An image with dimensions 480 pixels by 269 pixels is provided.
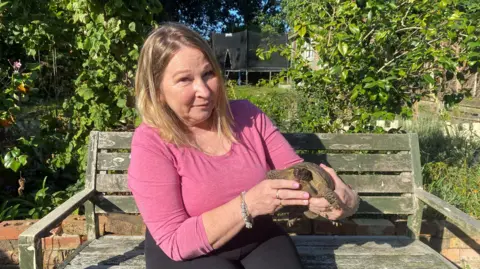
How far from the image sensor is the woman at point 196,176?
1702 mm

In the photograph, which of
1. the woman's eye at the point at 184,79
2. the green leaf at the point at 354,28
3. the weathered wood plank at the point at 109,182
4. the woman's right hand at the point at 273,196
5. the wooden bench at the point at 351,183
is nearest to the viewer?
the woman's right hand at the point at 273,196

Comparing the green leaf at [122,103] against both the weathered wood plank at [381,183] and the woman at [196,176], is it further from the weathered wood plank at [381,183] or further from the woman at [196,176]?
the weathered wood plank at [381,183]

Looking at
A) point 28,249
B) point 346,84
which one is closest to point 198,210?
point 28,249

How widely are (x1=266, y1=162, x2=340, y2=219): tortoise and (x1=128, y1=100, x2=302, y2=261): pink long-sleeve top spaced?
0.76ft

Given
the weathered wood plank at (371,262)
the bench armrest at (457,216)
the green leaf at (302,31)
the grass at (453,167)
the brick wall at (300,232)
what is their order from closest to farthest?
the bench armrest at (457,216) → the weathered wood plank at (371,262) → the brick wall at (300,232) → the green leaf at (302,31) → the grass at (453,167)

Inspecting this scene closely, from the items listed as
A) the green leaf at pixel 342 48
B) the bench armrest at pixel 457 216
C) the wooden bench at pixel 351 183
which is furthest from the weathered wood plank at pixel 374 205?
the green leaf at pixel 342 48

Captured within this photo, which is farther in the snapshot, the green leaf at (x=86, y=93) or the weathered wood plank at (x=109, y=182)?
the green leaf at (x=86, y=93)

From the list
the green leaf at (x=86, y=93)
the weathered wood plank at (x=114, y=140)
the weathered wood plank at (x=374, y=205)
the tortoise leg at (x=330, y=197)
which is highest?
the green leaf at (x=86, y=93)

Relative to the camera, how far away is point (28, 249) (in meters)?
1.86

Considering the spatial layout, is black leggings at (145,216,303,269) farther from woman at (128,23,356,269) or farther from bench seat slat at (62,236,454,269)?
bench seat slat at (62,236,454,269)

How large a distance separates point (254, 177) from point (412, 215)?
1.38 meters

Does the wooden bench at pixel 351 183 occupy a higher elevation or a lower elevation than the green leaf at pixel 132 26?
lower

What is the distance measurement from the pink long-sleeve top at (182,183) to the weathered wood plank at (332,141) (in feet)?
2.39

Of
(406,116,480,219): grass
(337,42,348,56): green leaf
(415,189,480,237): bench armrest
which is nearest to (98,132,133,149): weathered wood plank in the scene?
(337,42,348,56): green leaf
